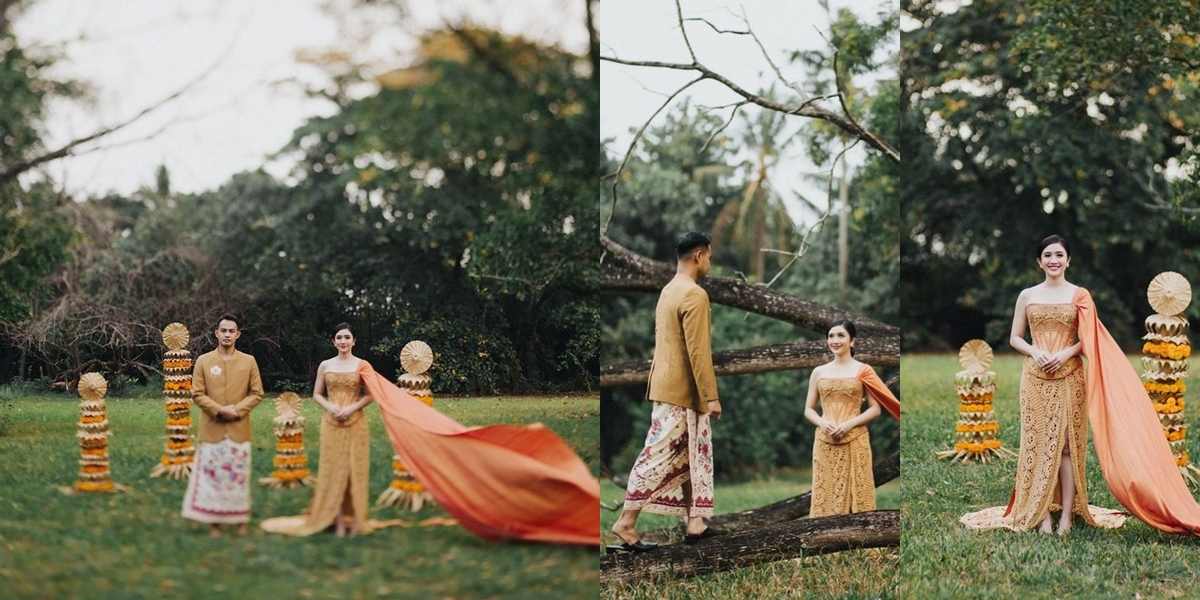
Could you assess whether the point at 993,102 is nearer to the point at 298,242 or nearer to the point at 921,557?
the point at 921,557

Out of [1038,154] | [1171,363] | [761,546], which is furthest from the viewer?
[1038,154]

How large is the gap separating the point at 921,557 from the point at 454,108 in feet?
11.0

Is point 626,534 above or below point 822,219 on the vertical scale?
below

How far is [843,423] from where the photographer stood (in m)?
5.09

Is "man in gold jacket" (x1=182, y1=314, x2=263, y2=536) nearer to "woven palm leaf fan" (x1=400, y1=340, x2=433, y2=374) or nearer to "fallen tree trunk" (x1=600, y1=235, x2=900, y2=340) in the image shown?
"woven palm leaf fan" (x1=400, y1=340, x2=433, y2=374)

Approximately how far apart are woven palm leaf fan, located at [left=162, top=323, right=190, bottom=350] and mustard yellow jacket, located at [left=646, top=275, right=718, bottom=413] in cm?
208

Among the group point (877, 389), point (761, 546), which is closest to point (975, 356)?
point (877, 389)

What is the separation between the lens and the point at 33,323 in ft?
14.6

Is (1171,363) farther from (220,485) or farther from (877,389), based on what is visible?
(220,485)

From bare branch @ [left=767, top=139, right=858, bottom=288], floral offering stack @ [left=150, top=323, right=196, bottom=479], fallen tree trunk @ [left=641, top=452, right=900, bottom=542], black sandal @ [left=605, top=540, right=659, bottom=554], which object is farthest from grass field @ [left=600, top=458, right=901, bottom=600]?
floral offering stack @ [left=150, top=323, right=196, bottom=479]

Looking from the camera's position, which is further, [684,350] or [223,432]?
[684,350]

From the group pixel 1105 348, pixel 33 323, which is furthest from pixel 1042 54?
pixel 33 323

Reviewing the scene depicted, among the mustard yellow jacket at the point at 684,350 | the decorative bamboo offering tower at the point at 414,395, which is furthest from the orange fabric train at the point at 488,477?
the mustard yellow jacket at the point at 684,350

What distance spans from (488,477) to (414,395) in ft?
1.63
